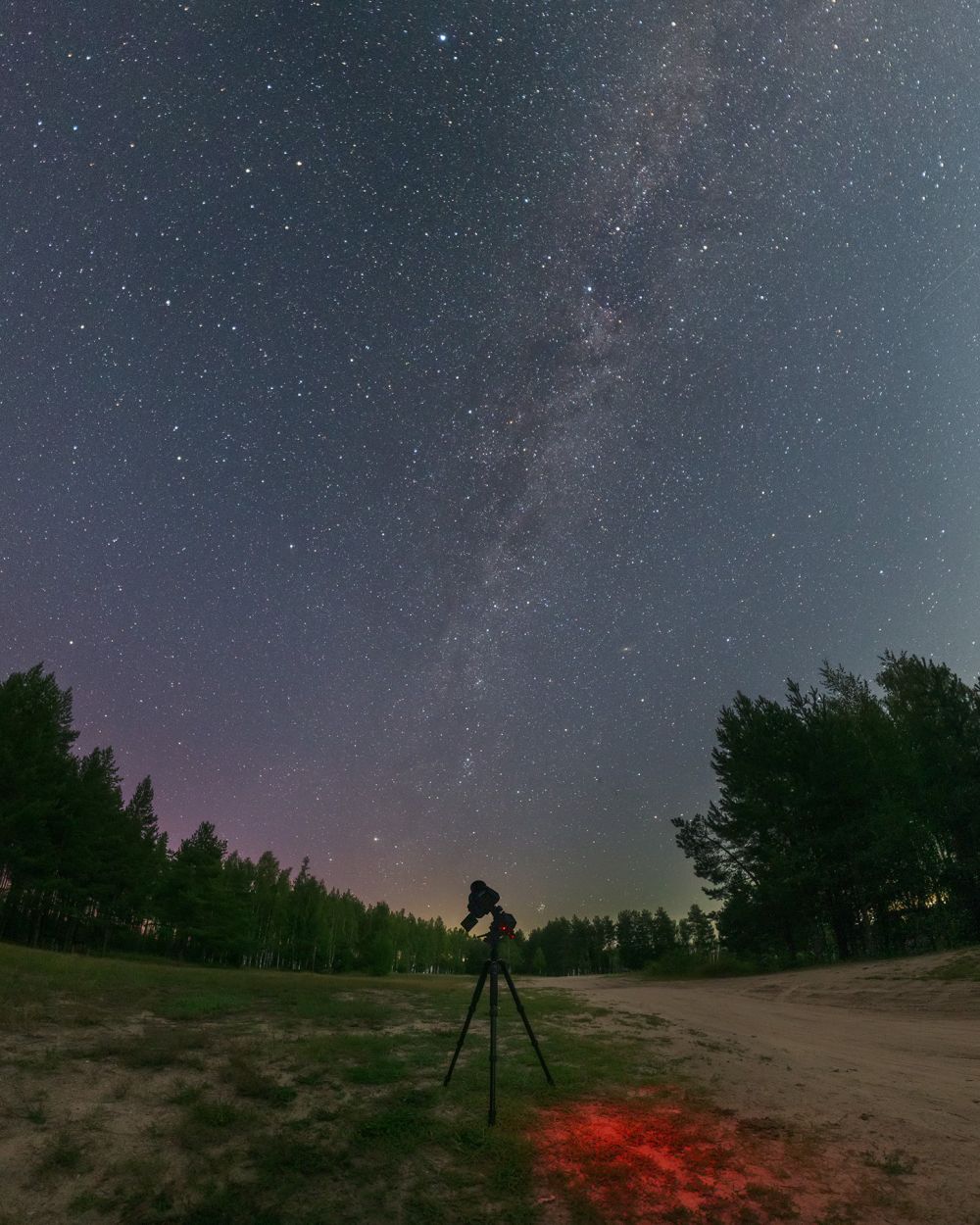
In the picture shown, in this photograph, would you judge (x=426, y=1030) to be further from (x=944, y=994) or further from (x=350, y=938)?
(x=350, y=938)

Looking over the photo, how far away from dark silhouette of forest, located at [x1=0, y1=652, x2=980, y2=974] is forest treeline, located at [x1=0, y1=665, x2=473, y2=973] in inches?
6.2

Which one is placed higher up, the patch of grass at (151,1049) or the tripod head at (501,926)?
the tripod head at (501,926)

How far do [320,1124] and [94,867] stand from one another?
49.2 m

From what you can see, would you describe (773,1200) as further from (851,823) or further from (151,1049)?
(851,823)

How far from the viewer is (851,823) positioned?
1516 inches

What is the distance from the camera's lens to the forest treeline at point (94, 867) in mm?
42156

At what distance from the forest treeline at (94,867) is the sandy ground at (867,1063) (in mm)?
Answer: 39753

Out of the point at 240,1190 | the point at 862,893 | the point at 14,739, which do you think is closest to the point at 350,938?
the point at 14,739

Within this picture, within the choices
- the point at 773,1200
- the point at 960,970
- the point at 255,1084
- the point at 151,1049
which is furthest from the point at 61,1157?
the point at 960,970

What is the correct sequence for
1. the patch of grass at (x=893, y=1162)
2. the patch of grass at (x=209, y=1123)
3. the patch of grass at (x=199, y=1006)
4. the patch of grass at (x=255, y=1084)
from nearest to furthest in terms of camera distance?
1. the patch of grass at (x=893, y=1162)
2. the patch of grass at (x=209, y=1123)
3. the patch of grass at (x=255, y=1084)
4. the patch of grass at (x=199, y=1006)

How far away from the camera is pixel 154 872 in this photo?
5541 cm

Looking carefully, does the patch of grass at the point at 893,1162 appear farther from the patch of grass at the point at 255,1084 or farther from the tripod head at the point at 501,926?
the patch of grass at the point at 255,1084

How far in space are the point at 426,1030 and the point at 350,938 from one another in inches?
3390

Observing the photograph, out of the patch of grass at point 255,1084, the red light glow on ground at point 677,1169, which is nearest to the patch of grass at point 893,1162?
the red light glow on ground at point 677,1169
